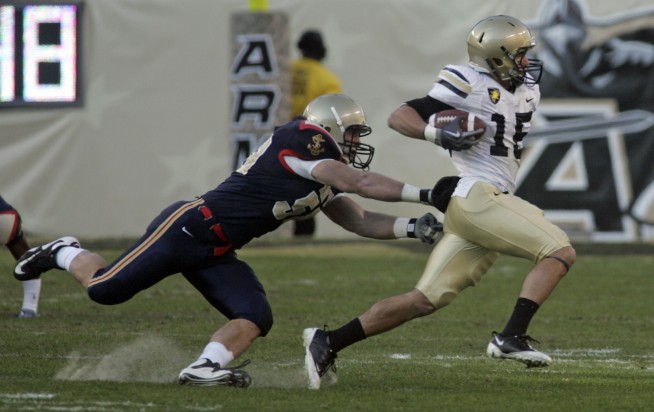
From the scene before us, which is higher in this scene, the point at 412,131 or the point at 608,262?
the point at 412,131

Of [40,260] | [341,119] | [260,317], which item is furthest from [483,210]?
[40,260]

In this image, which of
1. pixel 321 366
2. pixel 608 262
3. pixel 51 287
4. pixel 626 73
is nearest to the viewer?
pixel 321 366

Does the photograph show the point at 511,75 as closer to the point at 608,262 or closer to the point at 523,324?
the point at 523,324

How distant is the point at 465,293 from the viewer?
930cm

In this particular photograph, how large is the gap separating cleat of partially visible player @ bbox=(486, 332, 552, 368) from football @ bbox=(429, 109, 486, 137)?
86 cm

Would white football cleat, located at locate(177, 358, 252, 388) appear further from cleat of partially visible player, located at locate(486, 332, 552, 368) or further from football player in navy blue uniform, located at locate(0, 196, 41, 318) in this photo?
football player in navy blue uniform, located at locate(0, 196, 41, 318)

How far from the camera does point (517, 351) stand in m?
5.26

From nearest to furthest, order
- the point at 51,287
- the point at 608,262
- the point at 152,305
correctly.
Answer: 1. the point at 152,305
2. the point at 51,287
3. the point at 608,262

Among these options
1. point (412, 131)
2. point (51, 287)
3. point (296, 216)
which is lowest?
point (51, 287)

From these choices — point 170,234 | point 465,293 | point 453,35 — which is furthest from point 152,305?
point 453,35

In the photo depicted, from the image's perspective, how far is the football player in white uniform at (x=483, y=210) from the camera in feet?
17.6

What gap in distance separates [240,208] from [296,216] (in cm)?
23

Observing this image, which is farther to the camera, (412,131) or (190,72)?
(190,72)

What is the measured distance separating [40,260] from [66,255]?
0.18 m
